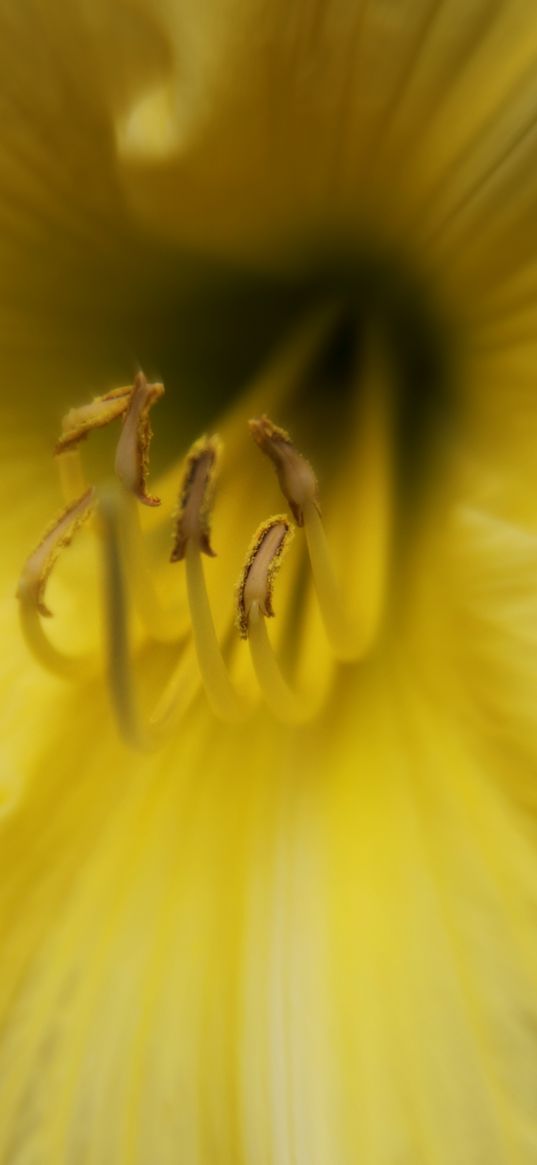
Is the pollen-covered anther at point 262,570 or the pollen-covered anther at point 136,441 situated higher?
the pollen-covered anther at point 136,441

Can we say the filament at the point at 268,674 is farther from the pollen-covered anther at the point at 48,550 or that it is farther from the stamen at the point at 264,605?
the pollen-covered anther at the point at 48,550

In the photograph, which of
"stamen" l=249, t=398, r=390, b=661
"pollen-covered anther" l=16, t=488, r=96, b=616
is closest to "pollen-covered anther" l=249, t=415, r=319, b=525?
"stamen" l=249, t=398, r=390, b=661

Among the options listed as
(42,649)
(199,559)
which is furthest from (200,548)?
(42,649)

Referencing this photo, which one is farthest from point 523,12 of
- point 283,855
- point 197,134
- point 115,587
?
point 283,855

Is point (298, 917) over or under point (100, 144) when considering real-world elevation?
under

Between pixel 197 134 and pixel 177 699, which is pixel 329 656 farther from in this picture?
pixel 197 134

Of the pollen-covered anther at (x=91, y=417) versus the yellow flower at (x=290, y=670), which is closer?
the yellow flower at (x=290, y=670)

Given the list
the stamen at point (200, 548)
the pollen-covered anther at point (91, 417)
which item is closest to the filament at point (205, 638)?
the stamen at point (200, 548)
